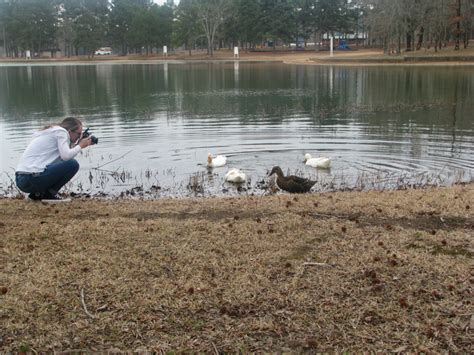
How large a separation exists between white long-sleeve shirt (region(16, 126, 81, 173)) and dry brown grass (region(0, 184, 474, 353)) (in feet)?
2.76

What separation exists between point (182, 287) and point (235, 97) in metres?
21.1

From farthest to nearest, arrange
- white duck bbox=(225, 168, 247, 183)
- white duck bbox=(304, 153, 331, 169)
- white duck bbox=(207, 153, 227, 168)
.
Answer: white duck bbox=(207, 153, 227, 168) → white duck bbox=(304, 153, 331, 169) → white duck bbox=(225, 168, 247, 183)

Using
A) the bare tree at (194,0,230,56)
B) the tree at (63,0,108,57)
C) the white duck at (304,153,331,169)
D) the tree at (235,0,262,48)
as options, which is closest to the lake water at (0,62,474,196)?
the white duck at (304,153,331,169)

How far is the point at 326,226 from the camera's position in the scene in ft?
16.3

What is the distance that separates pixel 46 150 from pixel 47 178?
336mm

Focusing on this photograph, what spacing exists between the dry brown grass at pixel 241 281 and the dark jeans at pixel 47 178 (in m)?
0.74

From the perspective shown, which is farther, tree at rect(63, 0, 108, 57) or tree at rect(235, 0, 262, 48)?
tree at rect(63, 0, 108, 57)

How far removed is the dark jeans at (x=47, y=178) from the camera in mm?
6207

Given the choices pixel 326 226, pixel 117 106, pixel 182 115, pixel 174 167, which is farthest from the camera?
pixel 117 106

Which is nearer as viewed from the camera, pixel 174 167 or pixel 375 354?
pixel 375 354

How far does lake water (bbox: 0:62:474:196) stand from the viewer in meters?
9.66

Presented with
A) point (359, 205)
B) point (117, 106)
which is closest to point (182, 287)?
point (359, 205)

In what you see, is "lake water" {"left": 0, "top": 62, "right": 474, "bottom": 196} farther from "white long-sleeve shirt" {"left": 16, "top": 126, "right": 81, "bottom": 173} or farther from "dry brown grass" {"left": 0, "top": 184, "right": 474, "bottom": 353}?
"dry brown grass" {"left": 0, "top": 184, "right": 474, "bottom": 353}

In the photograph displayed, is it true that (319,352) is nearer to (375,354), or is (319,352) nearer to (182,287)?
(375,354)
